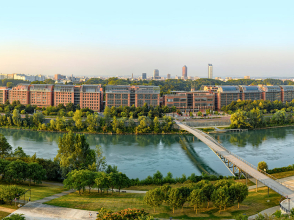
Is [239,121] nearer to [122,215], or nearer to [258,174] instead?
[258,174]

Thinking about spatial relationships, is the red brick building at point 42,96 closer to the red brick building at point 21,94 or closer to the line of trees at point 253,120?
the red brick building at point 21,94

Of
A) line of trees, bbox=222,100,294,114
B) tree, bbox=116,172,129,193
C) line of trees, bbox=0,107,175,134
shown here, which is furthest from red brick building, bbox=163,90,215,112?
tree, bbox=116,172,129,193

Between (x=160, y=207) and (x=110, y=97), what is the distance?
28.1m

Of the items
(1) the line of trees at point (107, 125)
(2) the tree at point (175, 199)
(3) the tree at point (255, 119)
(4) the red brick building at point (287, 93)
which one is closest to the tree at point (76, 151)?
(2) the tree at point (175, 199)

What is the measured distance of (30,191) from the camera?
10.7 metres

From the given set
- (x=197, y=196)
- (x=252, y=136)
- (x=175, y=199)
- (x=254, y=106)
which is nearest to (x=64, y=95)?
(x=252, y=136)

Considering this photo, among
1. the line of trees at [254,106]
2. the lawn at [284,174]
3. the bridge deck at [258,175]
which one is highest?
the line of trees at [254,106]

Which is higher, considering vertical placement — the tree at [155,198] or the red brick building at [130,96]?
the red brick building at [130,96]

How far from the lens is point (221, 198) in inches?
369

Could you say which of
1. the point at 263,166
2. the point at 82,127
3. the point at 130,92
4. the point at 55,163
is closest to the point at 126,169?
the point at 55,163

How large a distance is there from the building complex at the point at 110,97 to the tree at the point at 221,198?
28391 millimetres

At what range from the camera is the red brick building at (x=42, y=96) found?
3862 cm

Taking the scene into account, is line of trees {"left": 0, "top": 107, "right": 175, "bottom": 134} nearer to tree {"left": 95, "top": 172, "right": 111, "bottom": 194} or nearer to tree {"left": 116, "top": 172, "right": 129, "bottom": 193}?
tree {"left": 116, "top": 172, "right": 129, "bottom": 193}

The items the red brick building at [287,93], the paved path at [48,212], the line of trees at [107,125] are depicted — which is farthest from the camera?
the red brick building at [287,93]
